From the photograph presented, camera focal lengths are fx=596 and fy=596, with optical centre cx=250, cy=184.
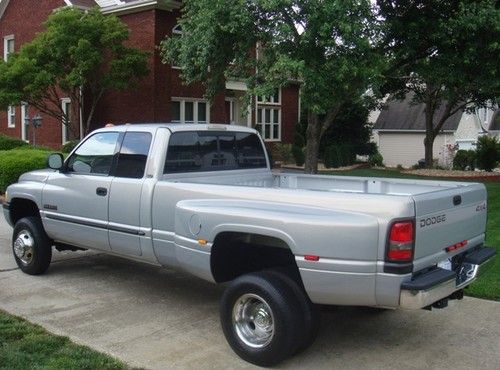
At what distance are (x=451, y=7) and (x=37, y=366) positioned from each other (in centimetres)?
1126

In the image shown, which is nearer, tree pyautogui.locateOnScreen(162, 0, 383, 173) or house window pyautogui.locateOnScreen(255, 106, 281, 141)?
tree pyautogui.locateOnScreen(162, 0, 383, 173)

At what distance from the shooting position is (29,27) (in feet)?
87.7

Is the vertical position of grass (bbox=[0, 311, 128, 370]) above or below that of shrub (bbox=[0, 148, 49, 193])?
below

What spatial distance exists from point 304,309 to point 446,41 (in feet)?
29.9

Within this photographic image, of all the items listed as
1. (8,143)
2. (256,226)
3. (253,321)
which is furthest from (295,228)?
(8,143)

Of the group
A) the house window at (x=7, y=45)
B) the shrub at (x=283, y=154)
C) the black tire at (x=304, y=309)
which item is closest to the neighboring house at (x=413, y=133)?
the shrub at (x=283, y=154)

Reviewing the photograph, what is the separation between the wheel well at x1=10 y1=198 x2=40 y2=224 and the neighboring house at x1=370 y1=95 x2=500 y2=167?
3293 cm

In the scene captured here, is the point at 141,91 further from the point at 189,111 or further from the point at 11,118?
the point at 11,118

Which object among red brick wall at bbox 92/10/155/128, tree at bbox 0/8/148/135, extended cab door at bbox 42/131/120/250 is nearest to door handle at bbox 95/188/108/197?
extended cab door at bbox 42/131/120/250

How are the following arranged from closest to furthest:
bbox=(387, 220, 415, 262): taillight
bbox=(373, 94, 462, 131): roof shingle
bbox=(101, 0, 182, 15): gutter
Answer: bbox=(387, 220, 415, 262): taillight, bbox=(101, 0, 182, 15): gutter, bbox=(373, 94, 462, 131): roof shingle

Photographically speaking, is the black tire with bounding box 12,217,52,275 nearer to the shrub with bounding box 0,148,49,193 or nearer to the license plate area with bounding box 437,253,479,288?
the license plate area with bounding box 437,253,479,288

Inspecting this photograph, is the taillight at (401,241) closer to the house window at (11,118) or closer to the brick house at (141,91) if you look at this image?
the brick house at (141,91)

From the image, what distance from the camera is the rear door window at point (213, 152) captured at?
5641 mm

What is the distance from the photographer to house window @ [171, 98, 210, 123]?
918 inches
